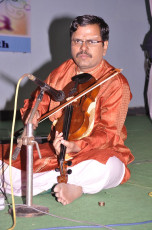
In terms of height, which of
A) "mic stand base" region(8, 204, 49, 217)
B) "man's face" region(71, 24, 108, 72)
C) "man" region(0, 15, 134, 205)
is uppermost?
"man's face" region(71, 24, 108, 72)

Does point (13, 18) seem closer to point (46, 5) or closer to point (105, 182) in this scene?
point (46, 5)

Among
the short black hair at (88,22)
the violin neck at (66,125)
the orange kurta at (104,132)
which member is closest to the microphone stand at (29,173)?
the violin neck at (66,125)

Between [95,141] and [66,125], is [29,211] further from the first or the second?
[95,141]

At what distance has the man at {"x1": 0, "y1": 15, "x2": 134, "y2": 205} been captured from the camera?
267 centimetres

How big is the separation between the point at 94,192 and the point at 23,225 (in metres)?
0.74

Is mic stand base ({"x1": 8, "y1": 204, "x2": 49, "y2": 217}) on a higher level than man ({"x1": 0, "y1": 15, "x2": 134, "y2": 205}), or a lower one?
lower

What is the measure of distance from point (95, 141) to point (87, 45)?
682 mm

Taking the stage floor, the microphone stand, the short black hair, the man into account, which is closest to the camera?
the microphone stand

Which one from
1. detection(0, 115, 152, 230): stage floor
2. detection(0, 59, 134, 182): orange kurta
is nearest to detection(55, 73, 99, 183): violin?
detection(0, 59, 134, 182): orange kurta

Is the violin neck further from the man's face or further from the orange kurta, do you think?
the man's face

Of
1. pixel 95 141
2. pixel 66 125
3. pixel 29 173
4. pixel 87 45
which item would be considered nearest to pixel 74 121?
pixel 66 125

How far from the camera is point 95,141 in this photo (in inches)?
105

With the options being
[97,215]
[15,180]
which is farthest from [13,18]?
[97,215]

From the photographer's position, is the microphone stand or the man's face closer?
the microphone stand
